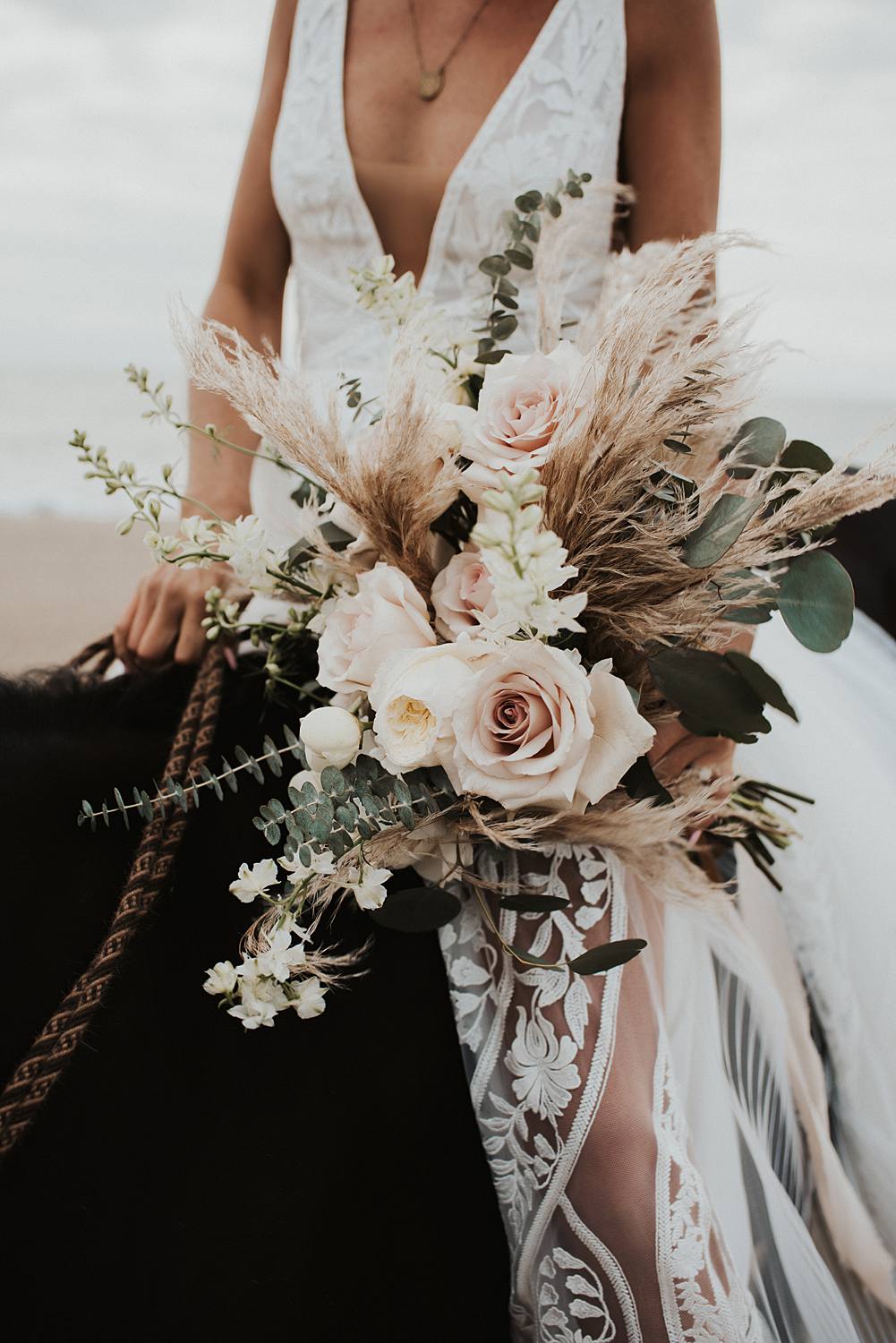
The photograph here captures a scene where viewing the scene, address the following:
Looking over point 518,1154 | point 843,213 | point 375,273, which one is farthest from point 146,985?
point 843,213

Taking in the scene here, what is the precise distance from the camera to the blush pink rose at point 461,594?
682mm

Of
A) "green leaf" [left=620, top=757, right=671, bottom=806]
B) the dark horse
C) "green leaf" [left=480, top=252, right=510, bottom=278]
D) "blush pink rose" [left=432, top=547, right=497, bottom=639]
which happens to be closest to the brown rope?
the dark horse

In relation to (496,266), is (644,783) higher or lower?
lower

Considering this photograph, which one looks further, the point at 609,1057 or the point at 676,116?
the point at 676,116

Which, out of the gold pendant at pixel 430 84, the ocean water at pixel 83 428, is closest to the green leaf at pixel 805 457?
the gold pendant at pixel 430 84

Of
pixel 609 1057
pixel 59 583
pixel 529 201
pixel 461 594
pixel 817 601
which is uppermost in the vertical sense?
pixel 59 583

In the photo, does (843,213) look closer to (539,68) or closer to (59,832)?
(539,68)

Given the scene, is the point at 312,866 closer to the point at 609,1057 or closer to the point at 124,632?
the point at 609,1057

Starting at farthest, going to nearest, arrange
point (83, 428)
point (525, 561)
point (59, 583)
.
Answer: point (83, 428) < point (59, 583) < point (525, 561)

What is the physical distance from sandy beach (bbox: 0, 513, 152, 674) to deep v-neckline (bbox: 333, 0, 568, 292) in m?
2.19

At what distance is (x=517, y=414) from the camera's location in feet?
2.21

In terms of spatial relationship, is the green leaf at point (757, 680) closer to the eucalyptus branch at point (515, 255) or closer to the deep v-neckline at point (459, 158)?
the eucalyptus branch at point (515, 255)

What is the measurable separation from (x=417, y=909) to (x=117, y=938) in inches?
8.5

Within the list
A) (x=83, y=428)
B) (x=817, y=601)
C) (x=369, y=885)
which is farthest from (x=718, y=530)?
(x=83, y=428)
